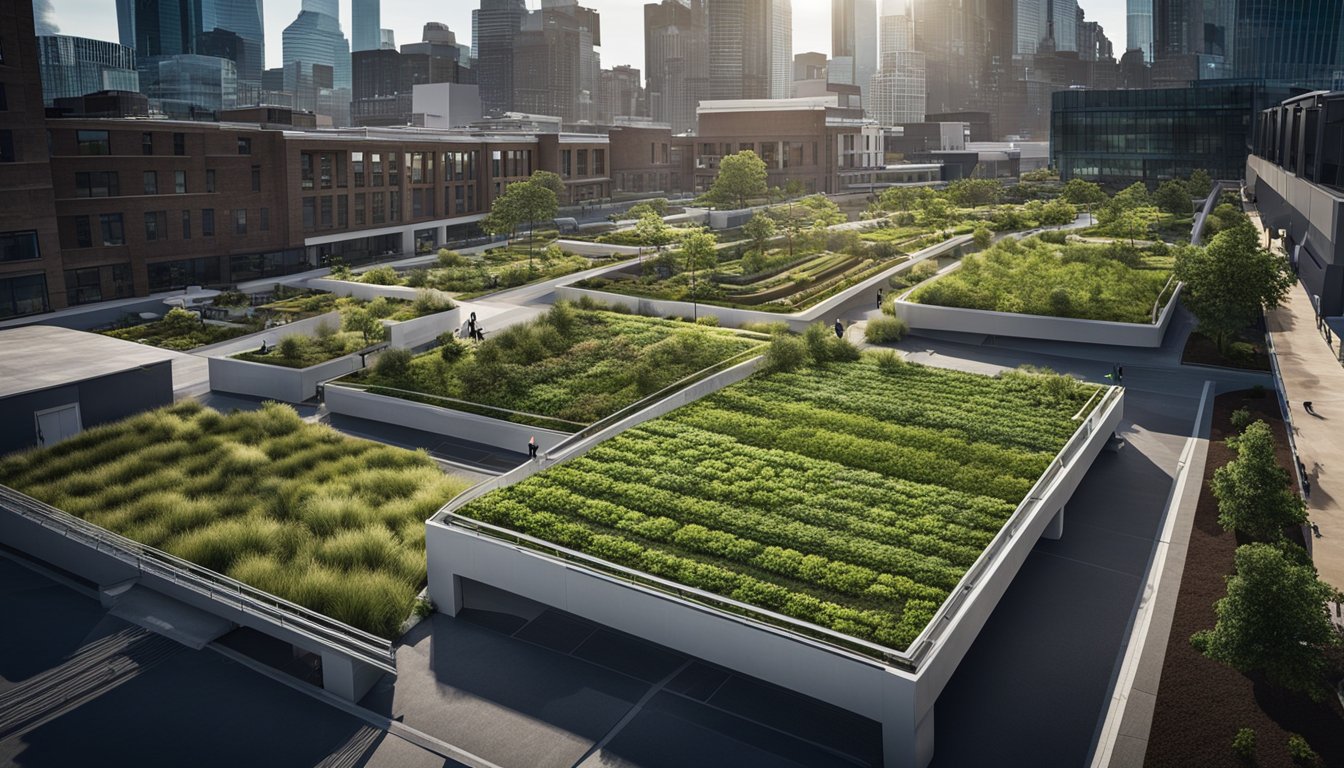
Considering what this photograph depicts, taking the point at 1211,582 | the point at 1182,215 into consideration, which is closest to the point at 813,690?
the point at 1211,582

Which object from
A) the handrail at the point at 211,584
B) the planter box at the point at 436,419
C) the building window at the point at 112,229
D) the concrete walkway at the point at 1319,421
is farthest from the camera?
the building window at the point at 112,229

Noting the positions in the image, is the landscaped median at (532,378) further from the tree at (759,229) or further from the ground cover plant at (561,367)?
the tree at (759,229)

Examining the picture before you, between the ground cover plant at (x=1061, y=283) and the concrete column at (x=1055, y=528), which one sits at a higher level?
the ground cover plant at (x=1061, y=283)

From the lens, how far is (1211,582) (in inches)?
906

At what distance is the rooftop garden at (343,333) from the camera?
41.7 meters

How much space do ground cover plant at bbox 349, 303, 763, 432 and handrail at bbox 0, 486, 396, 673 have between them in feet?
43.4

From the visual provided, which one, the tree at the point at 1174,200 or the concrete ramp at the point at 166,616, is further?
the tree at the point at 1174,200

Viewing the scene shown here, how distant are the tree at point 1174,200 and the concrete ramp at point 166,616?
91906 millimetres

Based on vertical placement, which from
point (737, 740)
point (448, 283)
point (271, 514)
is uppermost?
point (448, 283)

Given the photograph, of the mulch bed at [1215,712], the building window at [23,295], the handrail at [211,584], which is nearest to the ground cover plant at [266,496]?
the handrail at [211,584]

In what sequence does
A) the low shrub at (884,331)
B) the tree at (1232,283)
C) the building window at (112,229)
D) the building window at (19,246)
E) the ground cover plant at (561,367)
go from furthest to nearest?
the building window at (112,229)
the building window at (19,246)
the low shrub at (884,331)
the tree at (1232,283)
the ground cover plant at (561,367)

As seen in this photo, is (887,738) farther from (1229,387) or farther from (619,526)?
(1229,387)

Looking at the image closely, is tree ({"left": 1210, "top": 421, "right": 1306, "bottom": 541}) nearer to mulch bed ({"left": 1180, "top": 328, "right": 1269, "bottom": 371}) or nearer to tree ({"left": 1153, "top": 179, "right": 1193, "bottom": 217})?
mulch bed ({"left": 1180, "top": 328, "right": 1269, "bottom": 371})

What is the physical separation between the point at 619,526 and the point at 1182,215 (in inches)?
3342
